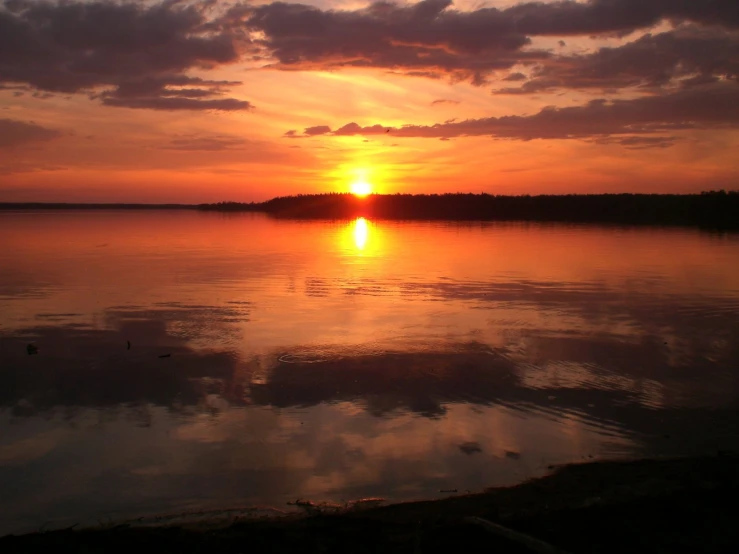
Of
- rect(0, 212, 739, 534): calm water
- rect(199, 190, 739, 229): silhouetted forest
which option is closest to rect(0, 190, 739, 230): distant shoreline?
rect(199, 190, 739, 229): silhouetted forest

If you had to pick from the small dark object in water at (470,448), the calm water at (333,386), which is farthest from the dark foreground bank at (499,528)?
the small dark object in water at (470,448)

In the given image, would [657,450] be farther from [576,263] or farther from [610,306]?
[576,263]

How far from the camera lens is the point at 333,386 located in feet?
31.6

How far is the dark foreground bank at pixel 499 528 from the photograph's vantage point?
4.99 metres

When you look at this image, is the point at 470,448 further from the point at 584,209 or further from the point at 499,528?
the point at 584,209

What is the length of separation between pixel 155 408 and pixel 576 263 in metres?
21.1

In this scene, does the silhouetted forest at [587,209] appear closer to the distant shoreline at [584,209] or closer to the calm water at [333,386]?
the distant shoreline at [584,209]

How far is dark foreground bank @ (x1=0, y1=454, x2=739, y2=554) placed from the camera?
4.99m

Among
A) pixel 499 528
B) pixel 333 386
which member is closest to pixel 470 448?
pixel 499 528

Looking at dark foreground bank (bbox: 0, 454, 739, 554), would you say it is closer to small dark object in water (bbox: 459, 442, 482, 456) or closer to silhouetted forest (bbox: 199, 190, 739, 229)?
small dark object in water (bbox: 459, 442, 482, 456)

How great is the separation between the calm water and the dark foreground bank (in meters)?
0.57

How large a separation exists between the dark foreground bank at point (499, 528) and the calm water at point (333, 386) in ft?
1.88

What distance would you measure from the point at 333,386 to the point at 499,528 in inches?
189

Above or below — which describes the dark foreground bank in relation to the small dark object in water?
above
